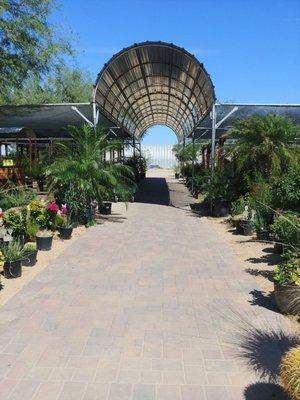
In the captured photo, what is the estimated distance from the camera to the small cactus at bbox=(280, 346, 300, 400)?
2882 millimetres

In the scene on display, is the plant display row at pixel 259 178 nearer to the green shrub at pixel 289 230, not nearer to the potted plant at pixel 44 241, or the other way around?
the green shrub at pixel 289 230

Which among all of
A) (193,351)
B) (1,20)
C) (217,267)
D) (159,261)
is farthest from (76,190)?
(193,351)

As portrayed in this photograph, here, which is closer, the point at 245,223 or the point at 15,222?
the point at 15,222

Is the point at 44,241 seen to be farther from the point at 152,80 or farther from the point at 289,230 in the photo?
the point at 152,80

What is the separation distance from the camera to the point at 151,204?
Answer: 17125mm

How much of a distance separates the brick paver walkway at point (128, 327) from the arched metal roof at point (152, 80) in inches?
319

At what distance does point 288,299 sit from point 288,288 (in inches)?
5.6

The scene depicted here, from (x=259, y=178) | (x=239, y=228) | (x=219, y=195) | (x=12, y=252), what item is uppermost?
(x=259, y=178)

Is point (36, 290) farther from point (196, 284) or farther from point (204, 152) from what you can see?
point (204, 152)

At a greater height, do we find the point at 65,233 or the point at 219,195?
the point at 219,195

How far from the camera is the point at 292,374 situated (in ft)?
9.68

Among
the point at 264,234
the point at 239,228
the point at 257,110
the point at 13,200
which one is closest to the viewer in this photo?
the point at 264,234

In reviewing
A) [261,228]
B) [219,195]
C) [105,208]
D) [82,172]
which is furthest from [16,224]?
[219,195]

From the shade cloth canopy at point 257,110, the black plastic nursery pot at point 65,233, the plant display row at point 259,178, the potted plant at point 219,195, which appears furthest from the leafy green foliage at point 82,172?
the shade cloth canopy at point 257,110
